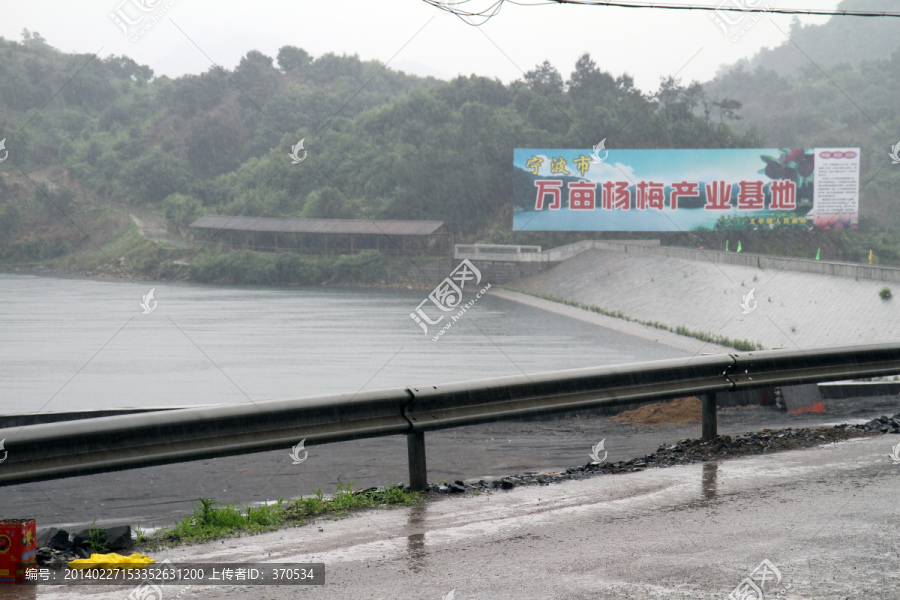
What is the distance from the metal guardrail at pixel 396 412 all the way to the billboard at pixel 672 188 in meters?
52.3

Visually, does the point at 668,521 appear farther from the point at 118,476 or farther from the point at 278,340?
the point at 278,340

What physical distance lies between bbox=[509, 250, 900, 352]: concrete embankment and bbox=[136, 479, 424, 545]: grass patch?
1874 centimetres

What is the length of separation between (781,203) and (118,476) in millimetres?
59307

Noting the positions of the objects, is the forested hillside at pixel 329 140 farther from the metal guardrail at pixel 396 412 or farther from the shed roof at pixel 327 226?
the metal guardrail at pixel 396 412

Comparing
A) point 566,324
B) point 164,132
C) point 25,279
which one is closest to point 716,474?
point 566,324

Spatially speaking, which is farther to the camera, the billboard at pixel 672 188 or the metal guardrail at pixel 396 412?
the billboard at pixel 672 188

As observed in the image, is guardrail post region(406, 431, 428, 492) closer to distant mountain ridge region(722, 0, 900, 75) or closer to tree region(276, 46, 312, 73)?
tree region(276, 46, 312, 73)

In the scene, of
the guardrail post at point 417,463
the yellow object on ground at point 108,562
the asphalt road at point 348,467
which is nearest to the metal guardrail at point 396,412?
the guardrail post at point 417,463

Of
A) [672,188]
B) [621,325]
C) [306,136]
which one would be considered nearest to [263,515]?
[621,325]

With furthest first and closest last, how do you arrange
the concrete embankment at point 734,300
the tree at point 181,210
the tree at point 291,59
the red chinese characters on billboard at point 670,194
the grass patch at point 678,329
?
1. the tree at point 291,59
2. the tree at point 181,210
3. the red chinese characters on billboard at point 670,194
4. the grass patch at point 678,329
5. the concrete embankment at point 734,300

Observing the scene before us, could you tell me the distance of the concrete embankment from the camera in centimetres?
2983

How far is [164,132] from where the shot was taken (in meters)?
102

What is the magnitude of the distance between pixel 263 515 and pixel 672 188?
58.1 meters

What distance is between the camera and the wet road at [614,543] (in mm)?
3822
